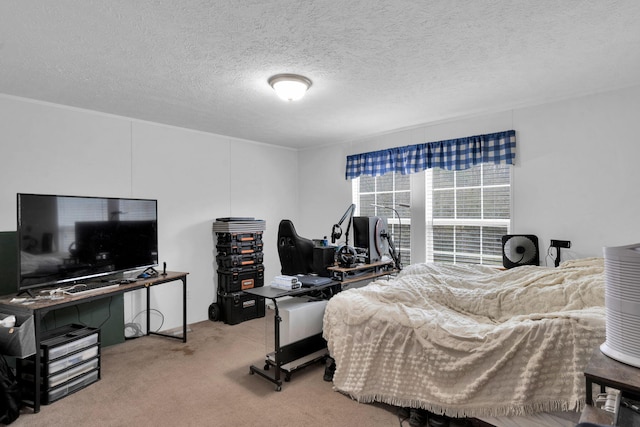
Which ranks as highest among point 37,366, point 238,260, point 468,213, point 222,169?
point 222,169

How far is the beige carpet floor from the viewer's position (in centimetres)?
226

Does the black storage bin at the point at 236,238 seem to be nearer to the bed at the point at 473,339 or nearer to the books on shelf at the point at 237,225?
the books on shelf at the point at 237,225

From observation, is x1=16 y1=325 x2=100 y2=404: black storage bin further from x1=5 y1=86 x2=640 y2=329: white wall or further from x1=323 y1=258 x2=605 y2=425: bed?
x1=323 y1=258 x2=605 y2=425: bed

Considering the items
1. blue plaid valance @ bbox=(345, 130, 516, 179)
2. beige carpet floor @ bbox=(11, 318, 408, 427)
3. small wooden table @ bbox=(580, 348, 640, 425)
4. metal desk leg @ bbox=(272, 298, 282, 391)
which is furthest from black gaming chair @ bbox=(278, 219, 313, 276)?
small wooden table @ bbox=(580, 348, 640, 425)

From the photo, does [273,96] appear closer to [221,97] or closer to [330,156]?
[221,97]

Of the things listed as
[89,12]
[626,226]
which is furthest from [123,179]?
[626,226]

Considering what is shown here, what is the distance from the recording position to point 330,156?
523 cm

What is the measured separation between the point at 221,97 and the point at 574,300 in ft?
10.4

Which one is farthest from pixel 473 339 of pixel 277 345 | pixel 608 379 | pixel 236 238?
pixel 236 238

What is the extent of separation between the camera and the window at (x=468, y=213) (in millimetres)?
3693

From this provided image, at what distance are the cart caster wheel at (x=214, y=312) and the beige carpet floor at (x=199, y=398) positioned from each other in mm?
970

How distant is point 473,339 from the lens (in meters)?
1.97

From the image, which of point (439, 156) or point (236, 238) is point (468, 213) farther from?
point (236, 238)

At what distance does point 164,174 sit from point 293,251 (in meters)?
1.98
